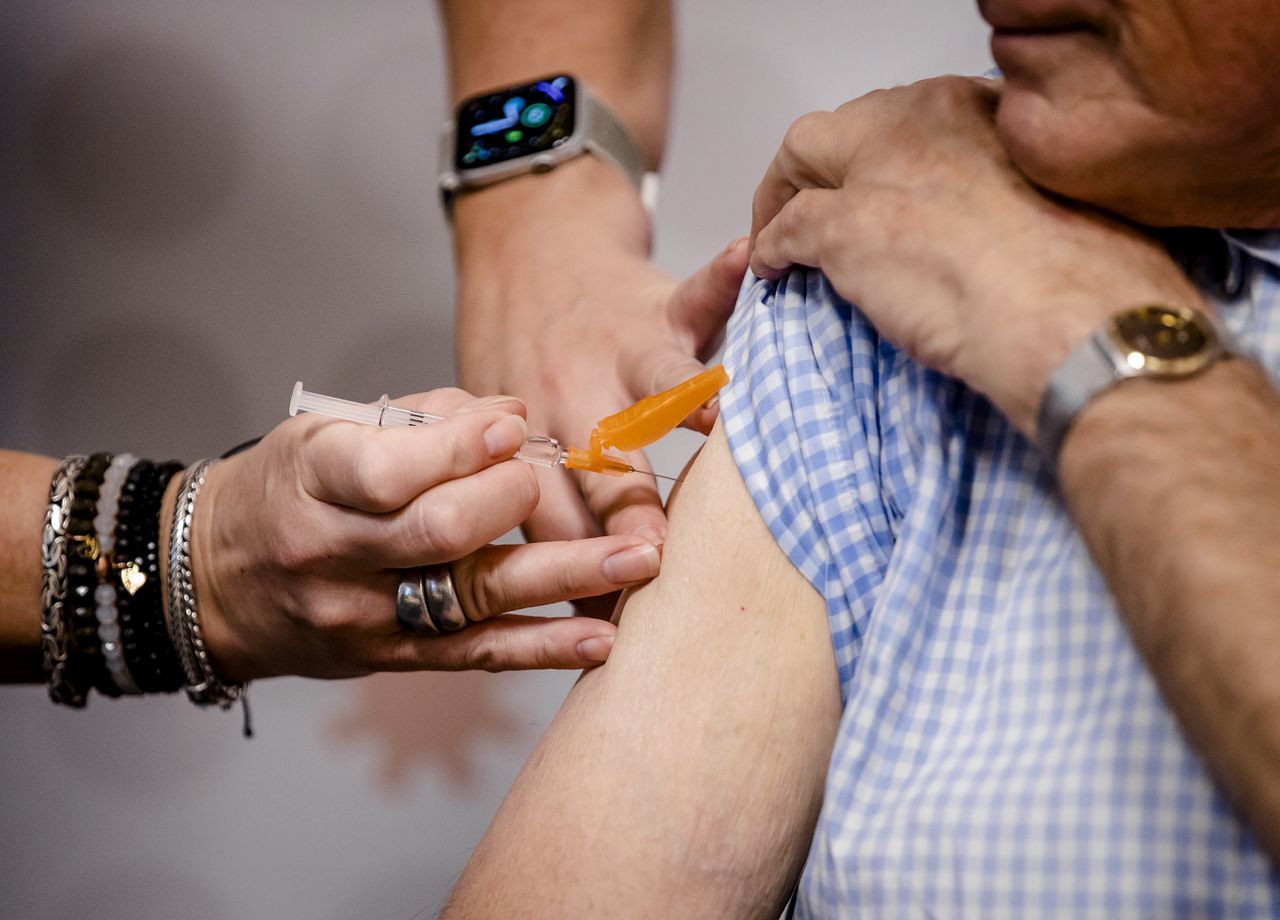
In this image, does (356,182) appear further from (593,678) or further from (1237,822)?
(1237,822)

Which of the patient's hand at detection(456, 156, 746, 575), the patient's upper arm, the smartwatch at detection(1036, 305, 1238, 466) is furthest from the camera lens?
the patient's hand at detection(456, 156, 746, 575)

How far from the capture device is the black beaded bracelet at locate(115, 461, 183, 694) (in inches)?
44.0

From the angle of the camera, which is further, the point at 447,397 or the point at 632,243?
the point at 632,243

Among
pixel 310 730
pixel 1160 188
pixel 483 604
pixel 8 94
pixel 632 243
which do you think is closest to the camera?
pixel 1160 188

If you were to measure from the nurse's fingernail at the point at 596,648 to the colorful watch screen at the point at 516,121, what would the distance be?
799 millimetres

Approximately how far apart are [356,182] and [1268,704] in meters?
1.91

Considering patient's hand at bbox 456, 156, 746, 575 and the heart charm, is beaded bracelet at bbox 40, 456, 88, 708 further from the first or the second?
patient's hand at bbox 456, 156, 746, 575

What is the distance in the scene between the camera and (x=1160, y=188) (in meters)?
0.68

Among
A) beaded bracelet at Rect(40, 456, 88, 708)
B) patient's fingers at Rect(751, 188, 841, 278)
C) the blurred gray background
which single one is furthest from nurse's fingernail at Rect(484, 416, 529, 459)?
the blurred gray background

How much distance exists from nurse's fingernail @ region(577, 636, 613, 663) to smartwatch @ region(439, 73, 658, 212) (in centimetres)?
78

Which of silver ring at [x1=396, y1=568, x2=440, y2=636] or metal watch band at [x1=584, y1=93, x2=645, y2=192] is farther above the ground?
metal watch band at [x1=584, y1=93, x2=645, y2=192]

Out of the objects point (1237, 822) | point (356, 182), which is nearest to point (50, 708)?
point (356, 182)

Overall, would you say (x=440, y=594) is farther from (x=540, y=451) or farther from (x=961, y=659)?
(x=961, y=659)

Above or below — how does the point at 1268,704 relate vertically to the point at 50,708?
above
